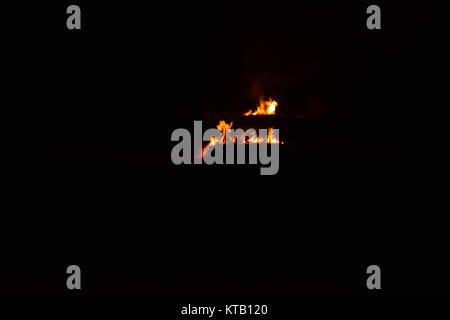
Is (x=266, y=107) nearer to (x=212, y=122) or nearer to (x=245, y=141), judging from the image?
(x=245, y=141)

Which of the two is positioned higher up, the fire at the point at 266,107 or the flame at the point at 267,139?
the fire at the point at 266,107

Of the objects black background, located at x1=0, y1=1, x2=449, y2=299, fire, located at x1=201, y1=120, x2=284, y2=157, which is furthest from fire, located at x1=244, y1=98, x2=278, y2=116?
fire, located at x1=201, y1=120, x2=284, y2=157

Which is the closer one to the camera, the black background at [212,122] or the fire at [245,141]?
the black background at [212,122]

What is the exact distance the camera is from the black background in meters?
3.34

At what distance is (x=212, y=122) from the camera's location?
4359 millimetres

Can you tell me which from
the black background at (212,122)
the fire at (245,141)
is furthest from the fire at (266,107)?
the fire at (245,141)

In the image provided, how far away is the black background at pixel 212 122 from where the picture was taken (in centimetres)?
334

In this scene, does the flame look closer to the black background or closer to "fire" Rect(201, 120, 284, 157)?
"fire" Rect(201, 120, 284, 157)

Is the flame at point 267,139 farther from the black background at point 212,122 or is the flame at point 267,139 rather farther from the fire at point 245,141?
the black background at point 212,122

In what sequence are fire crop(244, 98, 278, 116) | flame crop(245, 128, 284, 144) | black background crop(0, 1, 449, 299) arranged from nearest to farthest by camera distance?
black background crop(0, 1, 449, 299), flame crop(245, 128, 284, 144), fire crop(244, 98, 278, 116)

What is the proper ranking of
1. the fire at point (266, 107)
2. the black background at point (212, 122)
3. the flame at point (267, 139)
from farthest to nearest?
the fire at point (266, 107) < the flame at point (267, 139) < the black background at point (212, 122)

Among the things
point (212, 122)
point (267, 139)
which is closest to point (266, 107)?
point (267, 139)

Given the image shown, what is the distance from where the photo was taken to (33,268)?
10.2ft
